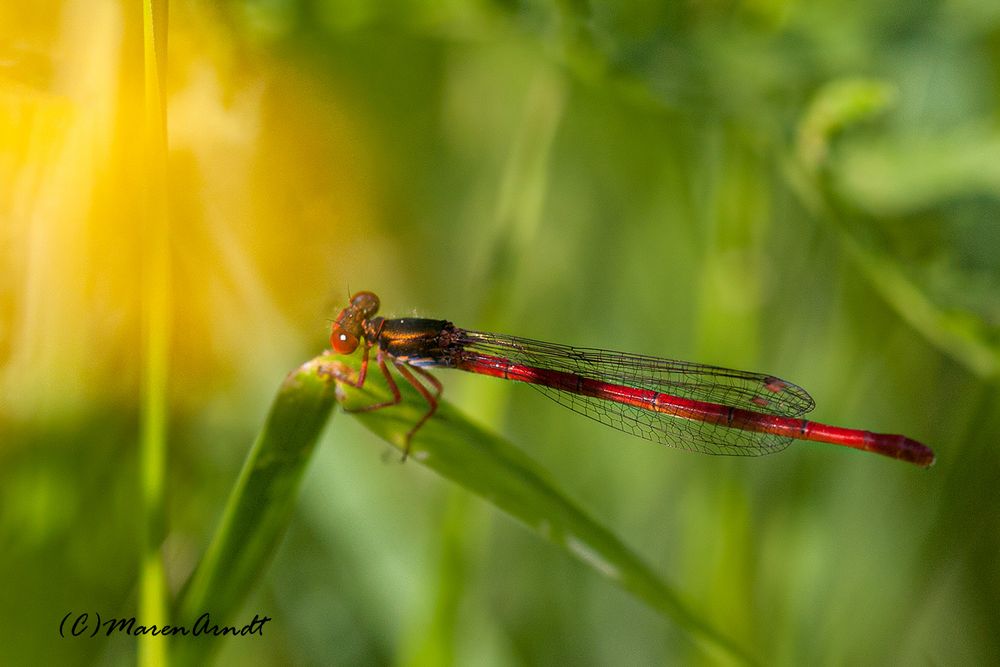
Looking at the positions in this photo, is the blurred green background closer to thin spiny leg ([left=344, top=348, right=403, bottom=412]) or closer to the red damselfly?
the red damselfly

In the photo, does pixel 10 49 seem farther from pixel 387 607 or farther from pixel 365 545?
pixel 387 607

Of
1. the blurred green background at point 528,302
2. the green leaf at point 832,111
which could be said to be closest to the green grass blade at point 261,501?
the blurred green background at point 528,302

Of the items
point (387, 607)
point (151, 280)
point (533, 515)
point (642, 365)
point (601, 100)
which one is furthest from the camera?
point (601, 100)

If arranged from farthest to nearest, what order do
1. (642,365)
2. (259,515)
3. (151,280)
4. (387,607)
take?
(642,365), (387,607), (151,280), (259,515)

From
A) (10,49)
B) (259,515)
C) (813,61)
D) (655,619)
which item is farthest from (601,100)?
(259,515)

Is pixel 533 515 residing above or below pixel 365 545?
below
